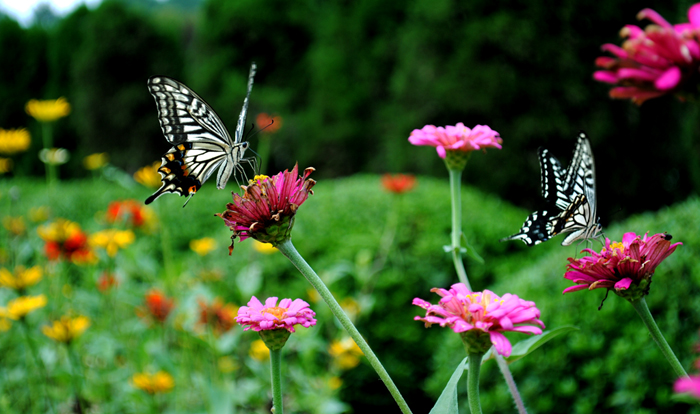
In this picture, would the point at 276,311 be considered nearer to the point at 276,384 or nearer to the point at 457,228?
the point at 276,384

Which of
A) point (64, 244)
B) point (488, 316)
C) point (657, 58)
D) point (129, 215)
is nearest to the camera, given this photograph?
point (657, 58)

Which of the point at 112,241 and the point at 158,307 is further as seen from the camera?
the point at 112,241

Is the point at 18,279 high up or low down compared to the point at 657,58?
up

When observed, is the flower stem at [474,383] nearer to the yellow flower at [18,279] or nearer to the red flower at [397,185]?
the yellow flower at [18,279]

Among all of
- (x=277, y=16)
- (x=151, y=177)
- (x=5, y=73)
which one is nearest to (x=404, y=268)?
(x=151, y=177)

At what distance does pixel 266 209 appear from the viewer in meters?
0.59

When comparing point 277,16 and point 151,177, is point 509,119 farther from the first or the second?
point 277,16

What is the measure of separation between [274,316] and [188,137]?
751 millimetres

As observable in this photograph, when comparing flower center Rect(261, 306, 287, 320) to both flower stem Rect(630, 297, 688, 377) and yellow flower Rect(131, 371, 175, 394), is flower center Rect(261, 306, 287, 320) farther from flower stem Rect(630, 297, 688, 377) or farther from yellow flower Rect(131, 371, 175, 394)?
yellow flower Rect(131, 371, 175, 394)

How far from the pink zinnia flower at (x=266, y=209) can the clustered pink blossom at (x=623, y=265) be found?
0.30 m

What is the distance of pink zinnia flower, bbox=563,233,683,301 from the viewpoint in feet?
1.79

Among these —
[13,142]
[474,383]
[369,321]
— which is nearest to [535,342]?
[474,383]

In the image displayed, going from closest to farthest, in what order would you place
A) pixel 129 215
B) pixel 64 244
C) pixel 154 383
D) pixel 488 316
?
pixel 488 316, pixel 154 383, pixel 64 244, pixel 129 215

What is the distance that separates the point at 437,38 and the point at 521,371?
2599mm
